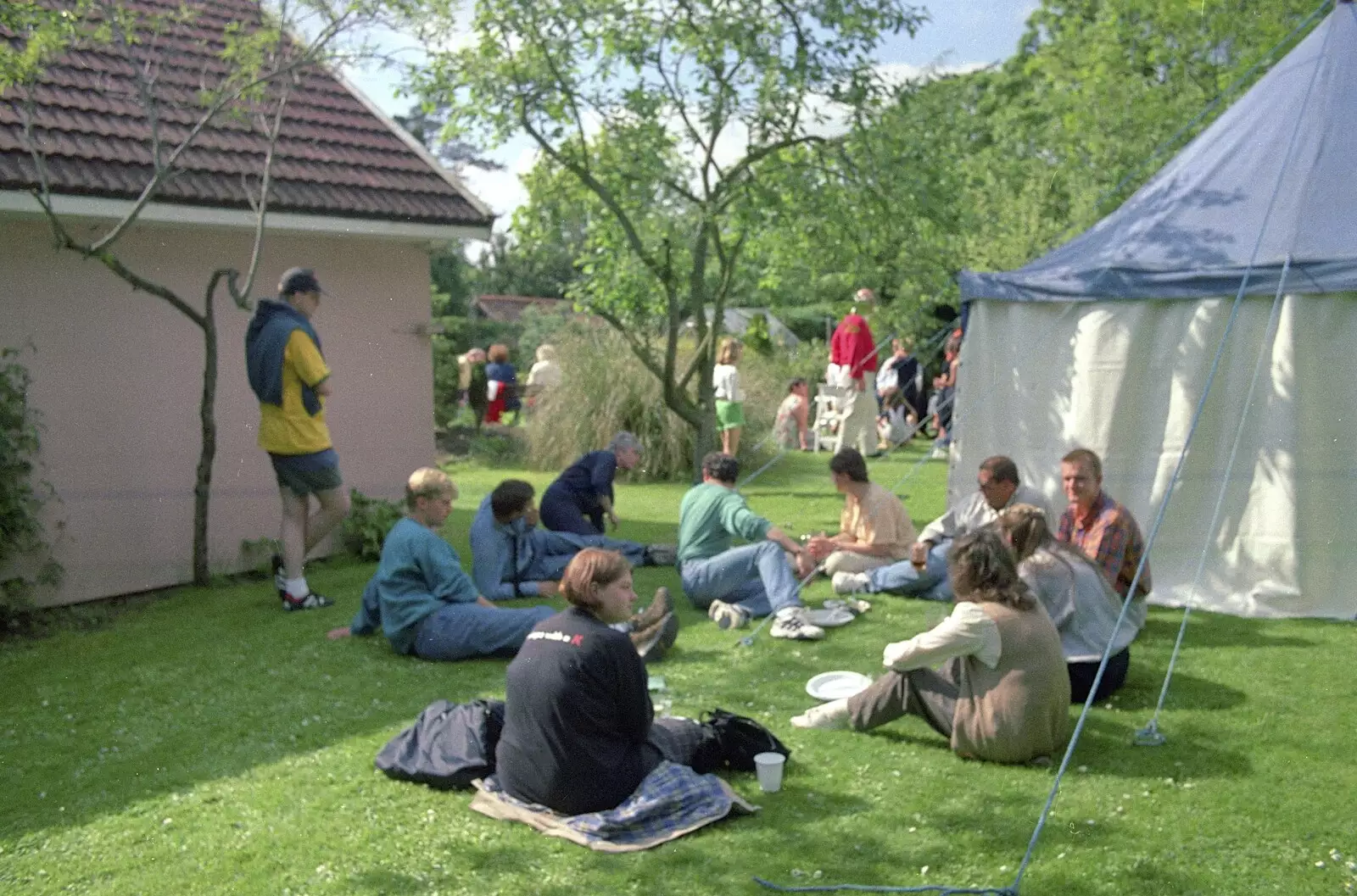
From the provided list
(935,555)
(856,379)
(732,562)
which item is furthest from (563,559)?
(856,379)

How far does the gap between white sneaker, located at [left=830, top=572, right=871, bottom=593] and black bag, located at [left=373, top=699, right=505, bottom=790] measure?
3.65 m

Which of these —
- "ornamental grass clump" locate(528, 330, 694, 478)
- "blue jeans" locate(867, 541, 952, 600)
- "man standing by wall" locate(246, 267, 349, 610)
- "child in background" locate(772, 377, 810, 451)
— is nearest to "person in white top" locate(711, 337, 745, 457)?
"ornamental grass clump" locate(528, 330, 694, 478)

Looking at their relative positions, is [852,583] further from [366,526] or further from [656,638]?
[366,526]

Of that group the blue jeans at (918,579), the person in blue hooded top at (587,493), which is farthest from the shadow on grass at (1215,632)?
the person in blue hooded top at (587,493)

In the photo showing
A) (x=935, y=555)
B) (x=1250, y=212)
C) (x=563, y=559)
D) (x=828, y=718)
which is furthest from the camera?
(x=563, y=559)

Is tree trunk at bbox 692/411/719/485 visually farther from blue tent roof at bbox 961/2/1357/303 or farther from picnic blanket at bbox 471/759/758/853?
picnic blanket at bbox 471/759/758/853

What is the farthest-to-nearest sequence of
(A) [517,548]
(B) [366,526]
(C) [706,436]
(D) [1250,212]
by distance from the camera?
(C) [706,436], (B) [366,526], (A) [517,548], (D) [1250,212]

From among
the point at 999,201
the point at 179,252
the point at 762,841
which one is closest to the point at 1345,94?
the point at 762,841

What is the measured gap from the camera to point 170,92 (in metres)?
9.84

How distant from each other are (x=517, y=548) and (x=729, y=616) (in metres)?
1.75

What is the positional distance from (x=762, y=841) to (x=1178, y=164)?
6.74 metres

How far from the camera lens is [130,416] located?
352 inches

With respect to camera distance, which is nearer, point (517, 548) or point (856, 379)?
point (517, 548)

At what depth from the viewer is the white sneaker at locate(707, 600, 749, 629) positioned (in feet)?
25.1
